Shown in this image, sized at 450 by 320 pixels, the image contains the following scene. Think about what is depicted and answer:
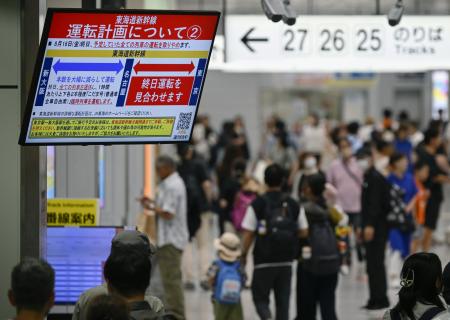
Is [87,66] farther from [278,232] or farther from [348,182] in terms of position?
[348,182]

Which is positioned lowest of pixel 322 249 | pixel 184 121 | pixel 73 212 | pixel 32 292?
pixel 322 249

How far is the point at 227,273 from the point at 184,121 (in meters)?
2.96

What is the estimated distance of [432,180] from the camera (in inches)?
572

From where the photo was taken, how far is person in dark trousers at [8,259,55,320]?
428 centimetres

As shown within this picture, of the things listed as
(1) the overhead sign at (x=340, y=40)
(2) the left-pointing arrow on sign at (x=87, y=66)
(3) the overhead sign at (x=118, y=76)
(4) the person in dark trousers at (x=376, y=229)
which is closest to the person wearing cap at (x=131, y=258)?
A: (3) the overhead sign at (x=118, y=76)

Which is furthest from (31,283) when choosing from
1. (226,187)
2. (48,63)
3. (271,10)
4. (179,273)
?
(226,187)

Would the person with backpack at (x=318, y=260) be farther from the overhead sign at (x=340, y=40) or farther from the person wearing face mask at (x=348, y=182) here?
the person wearing face mask at (x=348, y=182)

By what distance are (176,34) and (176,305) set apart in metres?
4.64

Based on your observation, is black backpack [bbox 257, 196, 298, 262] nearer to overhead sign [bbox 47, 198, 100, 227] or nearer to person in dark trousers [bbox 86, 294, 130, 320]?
overhead sign [bbox 47, 198, 100, 227]

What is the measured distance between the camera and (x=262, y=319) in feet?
29.3

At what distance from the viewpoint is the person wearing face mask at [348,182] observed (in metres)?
13.4

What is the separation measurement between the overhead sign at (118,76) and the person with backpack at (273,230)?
2.80 m

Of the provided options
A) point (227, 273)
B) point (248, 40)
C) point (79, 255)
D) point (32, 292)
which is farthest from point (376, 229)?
point (32, 292)

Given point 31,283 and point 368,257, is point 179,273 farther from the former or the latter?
point 31,283
